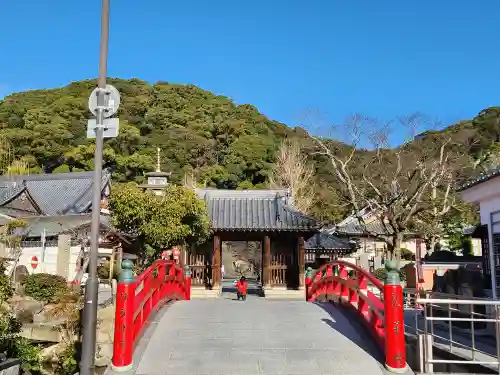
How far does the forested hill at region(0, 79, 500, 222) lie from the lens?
57.7 m

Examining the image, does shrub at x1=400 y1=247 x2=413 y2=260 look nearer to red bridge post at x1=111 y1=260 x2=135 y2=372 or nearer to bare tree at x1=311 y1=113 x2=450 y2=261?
bare tree at x1=311 y1=113 x2=450 y2=261

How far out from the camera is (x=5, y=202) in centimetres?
3297

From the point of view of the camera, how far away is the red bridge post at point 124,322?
6.76m

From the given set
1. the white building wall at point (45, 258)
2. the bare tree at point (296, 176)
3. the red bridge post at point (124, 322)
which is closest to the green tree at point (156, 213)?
the white building wall at point (45, 258)

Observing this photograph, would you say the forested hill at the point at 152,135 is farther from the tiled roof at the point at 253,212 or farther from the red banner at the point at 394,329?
the red banner at the point at 394,329

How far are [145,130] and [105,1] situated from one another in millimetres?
66280

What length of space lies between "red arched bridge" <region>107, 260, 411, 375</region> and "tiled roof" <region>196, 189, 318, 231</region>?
352 inches

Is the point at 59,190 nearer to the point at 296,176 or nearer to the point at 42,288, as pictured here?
the point at 296,176

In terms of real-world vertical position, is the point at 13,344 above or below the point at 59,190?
below

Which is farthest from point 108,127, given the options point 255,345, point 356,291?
point 356,291

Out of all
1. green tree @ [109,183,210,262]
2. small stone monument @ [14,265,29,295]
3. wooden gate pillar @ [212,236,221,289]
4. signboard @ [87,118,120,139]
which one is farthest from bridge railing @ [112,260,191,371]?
wooden gate pillar @ [212,236,221,289]

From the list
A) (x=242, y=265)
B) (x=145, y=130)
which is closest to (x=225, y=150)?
(x=145, y=130)

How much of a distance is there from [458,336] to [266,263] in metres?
10.8

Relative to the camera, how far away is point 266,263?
20.5 metres
